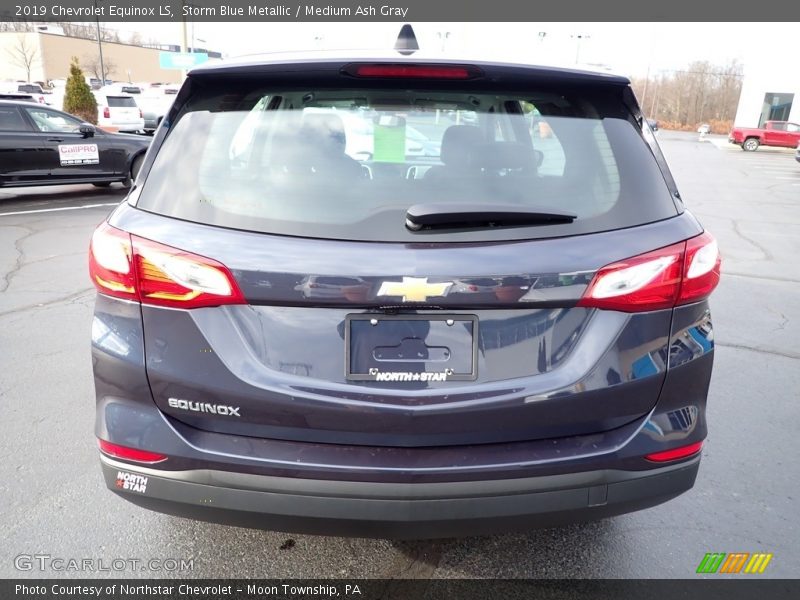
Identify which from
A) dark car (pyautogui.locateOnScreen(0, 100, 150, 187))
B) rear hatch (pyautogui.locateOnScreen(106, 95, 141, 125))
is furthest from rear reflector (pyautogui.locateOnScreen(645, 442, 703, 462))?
rear hatch (pyautogui.locateOnScreen(106, 95, 141, 125))

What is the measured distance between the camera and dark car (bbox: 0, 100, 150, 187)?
426 inches

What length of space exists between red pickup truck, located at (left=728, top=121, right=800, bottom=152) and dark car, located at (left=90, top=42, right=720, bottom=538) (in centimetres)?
4050

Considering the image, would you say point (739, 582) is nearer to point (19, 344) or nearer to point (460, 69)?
point (460, 69)

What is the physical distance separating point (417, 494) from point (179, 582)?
120 cm

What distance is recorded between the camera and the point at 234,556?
2.54 m

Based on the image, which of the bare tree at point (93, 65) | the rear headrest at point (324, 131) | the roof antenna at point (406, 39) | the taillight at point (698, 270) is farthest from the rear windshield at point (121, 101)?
the bare tree at point (93, 65)

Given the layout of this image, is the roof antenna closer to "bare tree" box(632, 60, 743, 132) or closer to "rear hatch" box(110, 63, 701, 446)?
"rear hatch" box(110, 63, 701, 446)

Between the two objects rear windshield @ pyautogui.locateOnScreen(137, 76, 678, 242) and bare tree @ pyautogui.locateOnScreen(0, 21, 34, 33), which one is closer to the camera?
rear windshield @ pyautogui.locateOnScreen(137, 76, 678, 242)

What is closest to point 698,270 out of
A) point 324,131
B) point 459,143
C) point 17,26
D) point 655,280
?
point 655,280

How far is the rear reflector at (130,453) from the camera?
1.92 m

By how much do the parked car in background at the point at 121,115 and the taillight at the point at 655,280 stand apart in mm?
26193

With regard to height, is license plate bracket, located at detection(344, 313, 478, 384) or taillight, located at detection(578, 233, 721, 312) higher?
taillight, located at detection(578, 233, 721, 312)

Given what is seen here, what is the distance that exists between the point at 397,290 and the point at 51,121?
1189cm

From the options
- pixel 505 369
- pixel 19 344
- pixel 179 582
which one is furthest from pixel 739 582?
pixel 19 344
